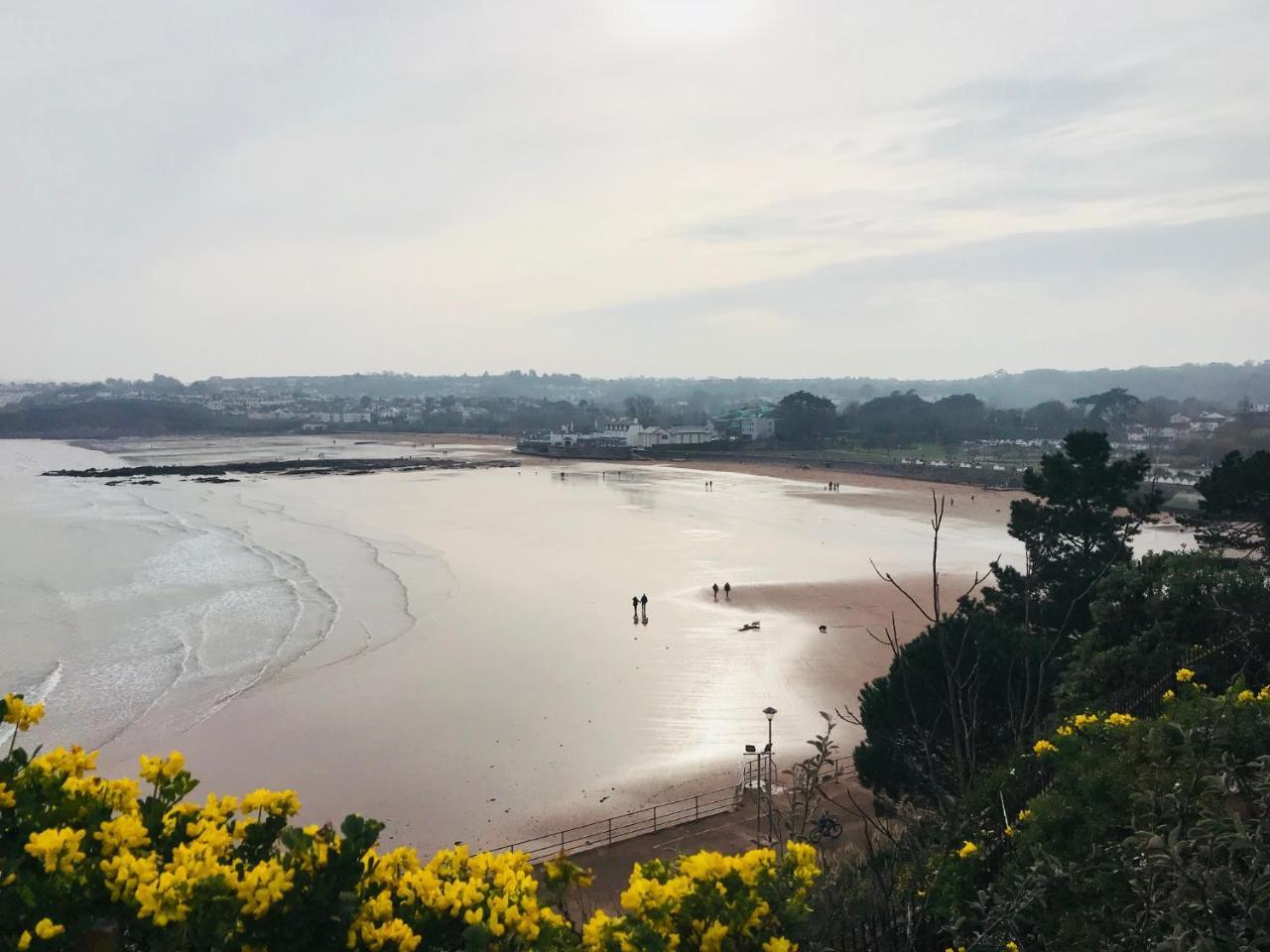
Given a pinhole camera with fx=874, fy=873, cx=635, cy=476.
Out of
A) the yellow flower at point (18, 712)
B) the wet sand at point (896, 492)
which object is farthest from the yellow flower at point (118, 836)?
the wet sand at point (896, 492)

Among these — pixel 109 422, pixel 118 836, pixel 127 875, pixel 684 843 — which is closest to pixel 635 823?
pixel 684 843

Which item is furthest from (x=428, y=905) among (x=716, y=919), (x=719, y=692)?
(x=719, y=692)

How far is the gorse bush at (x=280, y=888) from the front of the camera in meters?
2.72

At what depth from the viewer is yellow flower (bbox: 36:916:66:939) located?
2535mm

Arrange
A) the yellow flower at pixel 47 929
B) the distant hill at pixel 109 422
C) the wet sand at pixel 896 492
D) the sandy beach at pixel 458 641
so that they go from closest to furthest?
the yellow flower at pixel 47 929 → the sandy beach at pixel 458 641 → the wet sand at pixel 896 492 → the distant hill at pixel 109 422

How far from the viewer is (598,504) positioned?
150 ft

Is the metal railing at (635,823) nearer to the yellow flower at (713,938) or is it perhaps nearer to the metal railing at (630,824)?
the metal railing at (630,824)

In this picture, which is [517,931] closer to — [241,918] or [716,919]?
[716,919]

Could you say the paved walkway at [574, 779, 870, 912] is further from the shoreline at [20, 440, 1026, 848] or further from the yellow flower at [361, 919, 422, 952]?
the yellow flower at [361, 919, 422, 952]

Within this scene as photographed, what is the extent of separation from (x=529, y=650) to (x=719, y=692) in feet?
15.5

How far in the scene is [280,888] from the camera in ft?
9.11

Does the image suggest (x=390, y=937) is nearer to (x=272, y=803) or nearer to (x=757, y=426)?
(x=272, y=803)

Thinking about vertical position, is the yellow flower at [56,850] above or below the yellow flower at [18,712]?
below

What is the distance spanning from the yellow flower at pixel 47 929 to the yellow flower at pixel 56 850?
0.16 metres
